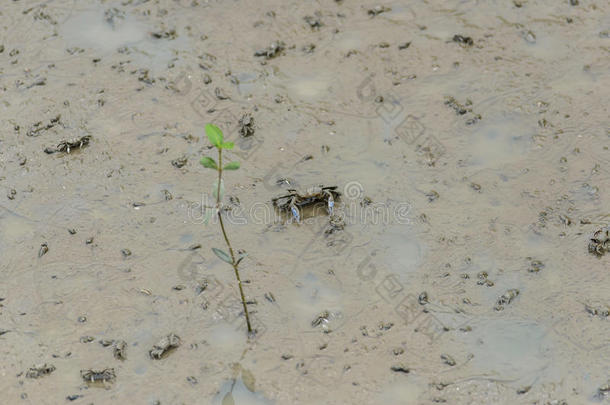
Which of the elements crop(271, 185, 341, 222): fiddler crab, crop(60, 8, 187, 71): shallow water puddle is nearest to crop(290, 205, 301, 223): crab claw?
crop(271, 185, 341, 222): fiddler crab

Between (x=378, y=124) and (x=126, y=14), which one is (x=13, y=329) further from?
(x=126, y=14)

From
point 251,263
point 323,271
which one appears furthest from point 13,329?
point 323,271

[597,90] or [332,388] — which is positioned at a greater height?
[597,90]

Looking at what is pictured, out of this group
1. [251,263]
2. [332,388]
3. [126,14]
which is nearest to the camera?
[332,388]

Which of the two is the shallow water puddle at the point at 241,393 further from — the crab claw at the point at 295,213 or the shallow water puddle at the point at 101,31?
the shallow water puddle at the point at 101,31

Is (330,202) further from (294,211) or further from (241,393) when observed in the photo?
(241,393)

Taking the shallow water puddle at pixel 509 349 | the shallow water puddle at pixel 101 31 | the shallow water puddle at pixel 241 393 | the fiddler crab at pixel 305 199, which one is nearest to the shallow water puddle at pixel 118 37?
the shallow water puddle at pixel 101 31
